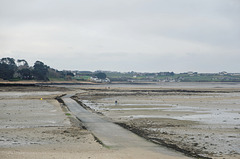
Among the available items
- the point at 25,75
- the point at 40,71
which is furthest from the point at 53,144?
the point at 40,71

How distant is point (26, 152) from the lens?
45.6 ft

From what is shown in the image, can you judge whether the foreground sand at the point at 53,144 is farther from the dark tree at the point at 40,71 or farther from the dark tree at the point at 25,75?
the dark tree at the point at 40,71

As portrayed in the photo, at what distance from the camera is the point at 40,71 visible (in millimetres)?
157875

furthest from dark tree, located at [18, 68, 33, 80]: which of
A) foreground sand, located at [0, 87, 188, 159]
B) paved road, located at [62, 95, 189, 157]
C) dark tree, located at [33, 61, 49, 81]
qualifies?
paved road, located at [62, 95, 189, 157]

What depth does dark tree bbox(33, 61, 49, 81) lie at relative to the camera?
452 ft

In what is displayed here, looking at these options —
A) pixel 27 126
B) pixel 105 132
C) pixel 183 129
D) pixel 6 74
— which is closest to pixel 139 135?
pixel 105 132

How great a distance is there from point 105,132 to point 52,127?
3.91 metres

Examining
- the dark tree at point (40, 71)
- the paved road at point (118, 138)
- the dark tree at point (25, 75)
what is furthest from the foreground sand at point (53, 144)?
the dark tree at point (40, 71)

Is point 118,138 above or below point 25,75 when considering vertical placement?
below

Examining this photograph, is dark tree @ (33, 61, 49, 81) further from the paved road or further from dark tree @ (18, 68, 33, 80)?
the paved road

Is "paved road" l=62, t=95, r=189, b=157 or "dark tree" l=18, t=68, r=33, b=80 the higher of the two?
"dark tree" l=18, t=68, r=33, b=80

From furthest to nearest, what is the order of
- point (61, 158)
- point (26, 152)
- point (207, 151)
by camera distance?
1. point (207, 151)
2. point (26, 152)
3. point (61, 158)

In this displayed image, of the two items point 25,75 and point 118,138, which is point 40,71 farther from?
point 118,138

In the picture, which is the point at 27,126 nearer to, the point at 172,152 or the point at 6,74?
the point at 172,152
